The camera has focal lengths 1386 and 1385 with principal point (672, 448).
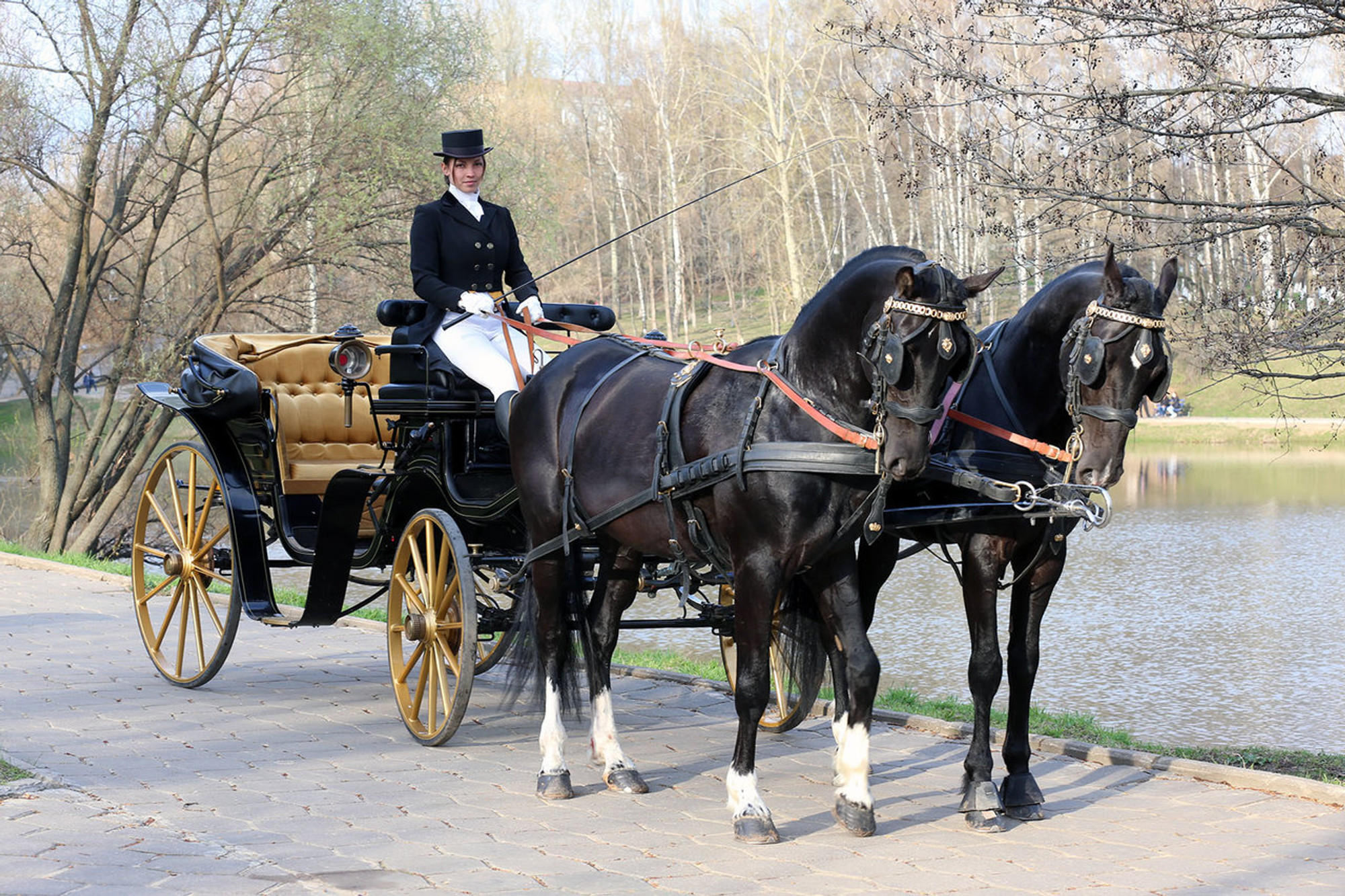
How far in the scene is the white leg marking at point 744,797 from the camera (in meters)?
4.77

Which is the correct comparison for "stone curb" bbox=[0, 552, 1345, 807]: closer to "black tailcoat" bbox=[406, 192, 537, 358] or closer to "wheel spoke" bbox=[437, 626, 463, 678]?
"wheel spoke" bbox=[437, 626, 463, 678]

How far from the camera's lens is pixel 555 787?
541 cm

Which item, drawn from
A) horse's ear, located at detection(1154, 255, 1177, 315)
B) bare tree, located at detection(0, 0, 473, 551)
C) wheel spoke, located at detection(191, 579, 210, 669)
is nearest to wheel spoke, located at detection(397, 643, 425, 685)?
wheel spoke, located at detection(191, 579, 210, 669)

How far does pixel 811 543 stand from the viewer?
187 inches

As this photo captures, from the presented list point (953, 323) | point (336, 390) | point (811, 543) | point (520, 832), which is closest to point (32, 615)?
point (336, 390)

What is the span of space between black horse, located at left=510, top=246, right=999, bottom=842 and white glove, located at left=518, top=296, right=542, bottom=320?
115 centimetres

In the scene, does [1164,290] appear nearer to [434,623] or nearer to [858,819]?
[858,819]

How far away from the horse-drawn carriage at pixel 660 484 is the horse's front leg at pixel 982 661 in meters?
0.02

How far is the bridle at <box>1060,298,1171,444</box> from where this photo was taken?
14.8ft

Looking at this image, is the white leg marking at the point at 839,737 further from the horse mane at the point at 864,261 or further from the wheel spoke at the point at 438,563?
the wheel spoke at the point at 438,563

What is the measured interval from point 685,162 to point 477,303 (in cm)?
3362

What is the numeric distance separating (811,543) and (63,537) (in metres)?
15.5

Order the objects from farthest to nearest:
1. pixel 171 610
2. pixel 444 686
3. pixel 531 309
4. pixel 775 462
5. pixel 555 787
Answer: pixel 171 610, pixel 531 309, pixel 444 686, pixel 555 787, pixel 775 462

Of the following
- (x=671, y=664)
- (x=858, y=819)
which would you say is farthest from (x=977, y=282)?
(x=671, y=664)
